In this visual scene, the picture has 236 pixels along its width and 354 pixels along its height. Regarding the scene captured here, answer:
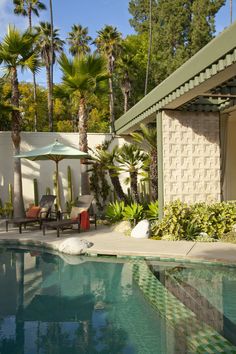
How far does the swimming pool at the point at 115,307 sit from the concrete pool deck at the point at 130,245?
287 mm

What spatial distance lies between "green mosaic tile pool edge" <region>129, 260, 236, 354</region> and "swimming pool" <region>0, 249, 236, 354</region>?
0.01 metres

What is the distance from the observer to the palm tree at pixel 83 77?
42.5ft

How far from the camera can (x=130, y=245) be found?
9.16m

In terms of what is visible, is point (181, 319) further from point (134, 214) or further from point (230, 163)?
point (230, 163)

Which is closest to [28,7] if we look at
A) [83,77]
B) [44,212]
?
[83,77]

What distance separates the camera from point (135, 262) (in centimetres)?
808

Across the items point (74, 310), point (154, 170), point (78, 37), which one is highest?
point (78, 37)

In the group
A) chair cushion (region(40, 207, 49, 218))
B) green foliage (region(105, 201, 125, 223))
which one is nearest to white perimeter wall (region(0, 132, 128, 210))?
chair cushion (region(40, 207, 49, 218))

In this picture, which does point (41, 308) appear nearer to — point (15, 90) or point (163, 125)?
point (163, 125)

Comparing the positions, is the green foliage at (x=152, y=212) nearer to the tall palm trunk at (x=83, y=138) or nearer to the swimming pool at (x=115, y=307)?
the tall palm trunk at (x=83, y=138)

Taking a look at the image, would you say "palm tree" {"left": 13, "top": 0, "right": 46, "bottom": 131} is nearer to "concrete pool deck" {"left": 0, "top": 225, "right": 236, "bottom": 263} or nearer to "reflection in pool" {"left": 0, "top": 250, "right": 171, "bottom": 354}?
"concrete pool deck" {"left": 0, "top": 225, "right": 236, "bottom": 263}

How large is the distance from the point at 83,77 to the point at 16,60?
2.34 metres

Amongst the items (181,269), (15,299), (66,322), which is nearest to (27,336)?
(66,322)

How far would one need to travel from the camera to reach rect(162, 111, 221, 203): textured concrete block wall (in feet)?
36.0
